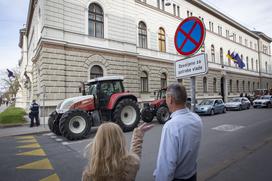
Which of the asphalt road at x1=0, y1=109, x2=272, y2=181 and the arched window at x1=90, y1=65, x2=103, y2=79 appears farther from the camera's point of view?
the arched window at x1=90, y1=65, x2=103, y2=79

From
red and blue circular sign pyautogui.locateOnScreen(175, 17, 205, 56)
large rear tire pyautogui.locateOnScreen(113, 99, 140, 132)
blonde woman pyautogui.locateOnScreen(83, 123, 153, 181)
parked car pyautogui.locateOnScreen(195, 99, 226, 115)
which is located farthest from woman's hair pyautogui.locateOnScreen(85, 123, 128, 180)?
parked car pyautogui.locateOnScreen(195, 99, 226, 115)

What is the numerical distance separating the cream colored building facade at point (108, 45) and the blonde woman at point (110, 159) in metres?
13.5

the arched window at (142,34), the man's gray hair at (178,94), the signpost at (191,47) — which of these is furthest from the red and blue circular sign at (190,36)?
the arched window at (142,34)

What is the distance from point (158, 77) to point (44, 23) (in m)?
13.2

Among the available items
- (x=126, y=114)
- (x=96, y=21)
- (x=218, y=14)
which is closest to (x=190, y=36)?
(x=126, y=114)

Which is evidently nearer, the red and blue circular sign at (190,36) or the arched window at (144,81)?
the red and blue circular sign at (190,36)

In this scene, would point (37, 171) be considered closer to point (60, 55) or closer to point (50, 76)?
point (50, 76)

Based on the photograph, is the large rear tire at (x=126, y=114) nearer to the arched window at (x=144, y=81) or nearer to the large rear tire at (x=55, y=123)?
the large rear tire at (x=55, y=123)

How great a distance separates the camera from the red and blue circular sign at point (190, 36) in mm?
3414

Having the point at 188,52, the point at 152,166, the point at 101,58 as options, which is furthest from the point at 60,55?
the point at 188,52

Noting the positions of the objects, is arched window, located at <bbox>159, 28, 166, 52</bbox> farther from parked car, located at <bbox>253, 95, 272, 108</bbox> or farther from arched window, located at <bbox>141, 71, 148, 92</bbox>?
parked car, located at <bbox>253, 95, 272, 108</bbox>

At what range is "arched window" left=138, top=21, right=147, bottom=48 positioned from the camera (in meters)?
22.4

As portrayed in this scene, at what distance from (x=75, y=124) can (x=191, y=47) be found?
6.86m

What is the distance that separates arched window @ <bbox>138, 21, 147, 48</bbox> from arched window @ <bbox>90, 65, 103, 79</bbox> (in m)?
6.46
